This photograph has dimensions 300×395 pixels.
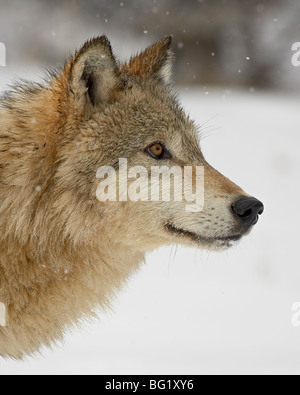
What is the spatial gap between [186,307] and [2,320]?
2.76 metres

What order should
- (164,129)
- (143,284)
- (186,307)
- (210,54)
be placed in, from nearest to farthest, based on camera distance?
1. (164,129)
2. (186,307)
3. (143,284)
4. (210,54)

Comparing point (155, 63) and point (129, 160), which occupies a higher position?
point (155, 63)

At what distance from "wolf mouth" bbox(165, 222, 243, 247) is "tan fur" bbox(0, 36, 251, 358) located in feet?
0.08

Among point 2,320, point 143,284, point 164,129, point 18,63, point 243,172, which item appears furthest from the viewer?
point 18,63

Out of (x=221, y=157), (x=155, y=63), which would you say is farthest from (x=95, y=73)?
(x=221, y=157)

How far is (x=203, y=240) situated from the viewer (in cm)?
349

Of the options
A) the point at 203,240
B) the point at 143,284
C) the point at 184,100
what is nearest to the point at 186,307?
the point at 143,284

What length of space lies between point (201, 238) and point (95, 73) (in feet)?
3.86

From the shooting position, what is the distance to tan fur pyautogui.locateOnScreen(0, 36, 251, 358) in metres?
3.34

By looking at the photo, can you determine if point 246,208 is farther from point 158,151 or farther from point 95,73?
point 95,73

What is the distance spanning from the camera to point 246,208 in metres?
3.44

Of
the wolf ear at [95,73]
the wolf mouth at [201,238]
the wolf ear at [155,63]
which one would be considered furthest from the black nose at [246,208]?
the wolf ear at [155,63]

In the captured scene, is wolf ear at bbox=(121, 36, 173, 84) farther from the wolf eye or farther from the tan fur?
the wolf eye

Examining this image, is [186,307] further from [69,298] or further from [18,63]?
[18,63]
